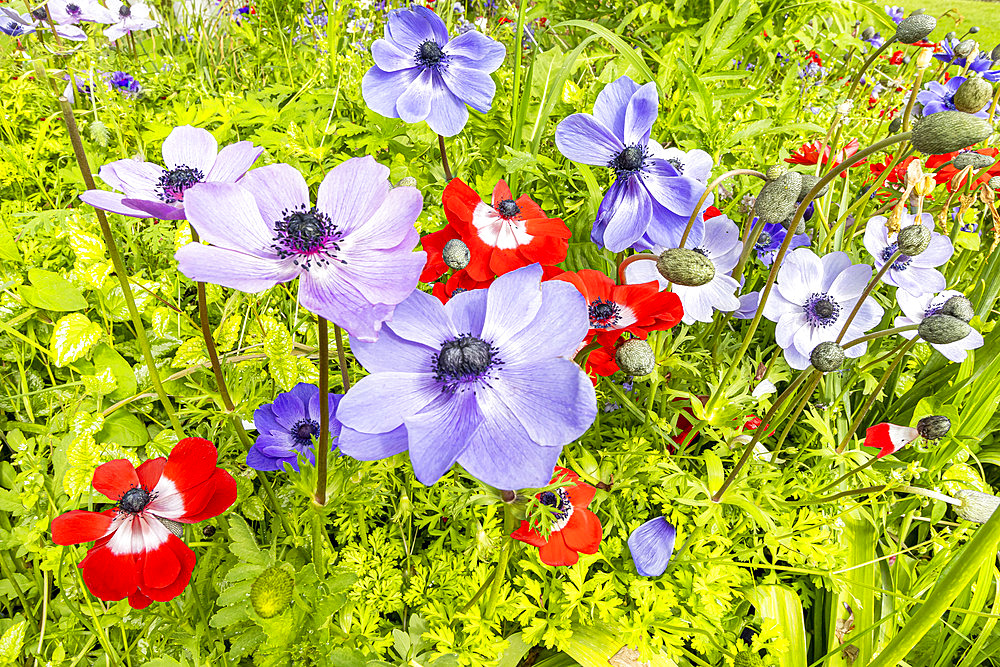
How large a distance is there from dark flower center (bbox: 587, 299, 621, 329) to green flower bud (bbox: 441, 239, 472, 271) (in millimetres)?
221

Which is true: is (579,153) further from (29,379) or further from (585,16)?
(585,16)

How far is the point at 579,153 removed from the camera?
1.09 m

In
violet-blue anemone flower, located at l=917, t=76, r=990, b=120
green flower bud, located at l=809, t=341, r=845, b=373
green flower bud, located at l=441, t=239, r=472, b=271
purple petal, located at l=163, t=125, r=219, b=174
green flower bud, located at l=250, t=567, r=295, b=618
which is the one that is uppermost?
purple petal, located at l=163, t=125, r=219, b=174

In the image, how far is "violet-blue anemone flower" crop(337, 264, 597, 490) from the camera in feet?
1.92

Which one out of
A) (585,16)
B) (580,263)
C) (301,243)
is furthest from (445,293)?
(585,16)

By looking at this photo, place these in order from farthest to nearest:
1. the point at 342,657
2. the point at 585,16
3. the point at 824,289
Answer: the point at 585,16, the point at 824,289, the point at 342,657

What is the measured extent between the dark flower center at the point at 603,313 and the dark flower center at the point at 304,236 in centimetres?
45

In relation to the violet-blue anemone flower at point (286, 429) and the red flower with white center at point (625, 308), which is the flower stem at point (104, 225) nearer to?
the violet-blue anemone flower at point (286, 429)

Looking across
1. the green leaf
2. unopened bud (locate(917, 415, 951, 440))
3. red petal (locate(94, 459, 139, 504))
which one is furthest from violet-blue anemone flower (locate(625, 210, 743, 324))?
the green leaf

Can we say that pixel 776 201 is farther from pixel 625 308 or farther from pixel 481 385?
pixel 481 385

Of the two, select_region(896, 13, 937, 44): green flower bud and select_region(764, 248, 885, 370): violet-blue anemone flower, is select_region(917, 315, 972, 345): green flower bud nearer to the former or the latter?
select_region(764, 248, 885, 370): violet-blue anemone flower

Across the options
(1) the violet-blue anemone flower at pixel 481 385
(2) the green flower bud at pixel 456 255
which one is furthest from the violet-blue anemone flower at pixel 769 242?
(1) the violet-blue anemone flower at pixel 481 385

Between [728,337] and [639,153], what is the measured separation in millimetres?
580

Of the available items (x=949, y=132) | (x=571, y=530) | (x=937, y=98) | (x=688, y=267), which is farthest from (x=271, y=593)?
(x=937, y=98)
